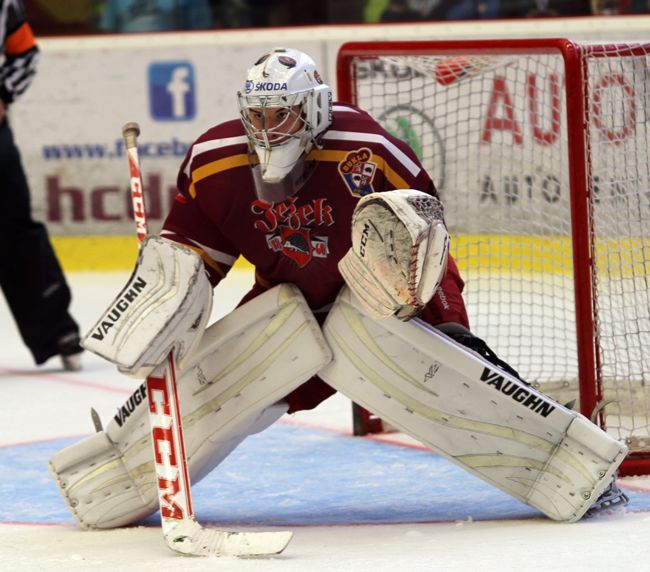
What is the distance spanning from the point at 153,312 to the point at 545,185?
230cm

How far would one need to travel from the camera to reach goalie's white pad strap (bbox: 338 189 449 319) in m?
2.66

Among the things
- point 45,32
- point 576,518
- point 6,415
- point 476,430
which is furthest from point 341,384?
point 45,32

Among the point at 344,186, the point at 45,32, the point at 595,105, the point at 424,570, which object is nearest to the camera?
the point at 424,570

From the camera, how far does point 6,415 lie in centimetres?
448

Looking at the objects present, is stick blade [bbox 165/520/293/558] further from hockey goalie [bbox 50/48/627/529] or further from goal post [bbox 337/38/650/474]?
goal post [bbox 337/38/650/474]

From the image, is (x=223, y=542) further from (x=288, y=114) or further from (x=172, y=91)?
(x=172, y=91)

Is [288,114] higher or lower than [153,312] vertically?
higher

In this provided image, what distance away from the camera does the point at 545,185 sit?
485 centimetres

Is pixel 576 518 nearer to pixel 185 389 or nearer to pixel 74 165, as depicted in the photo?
pixel 185 389

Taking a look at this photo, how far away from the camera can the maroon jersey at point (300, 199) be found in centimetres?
293

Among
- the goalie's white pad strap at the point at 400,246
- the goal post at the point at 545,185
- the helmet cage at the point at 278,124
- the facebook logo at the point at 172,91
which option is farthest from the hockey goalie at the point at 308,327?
the facebook logo at the point at 172,91

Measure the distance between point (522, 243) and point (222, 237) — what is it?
197cm

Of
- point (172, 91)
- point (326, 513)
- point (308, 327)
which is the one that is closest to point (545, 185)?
point (326, 513)

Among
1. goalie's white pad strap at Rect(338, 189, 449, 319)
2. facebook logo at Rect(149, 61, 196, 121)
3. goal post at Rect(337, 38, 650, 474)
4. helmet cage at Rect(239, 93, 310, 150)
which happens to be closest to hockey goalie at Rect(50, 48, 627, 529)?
helmet cage at Rect(239, 93, 310, 150)
